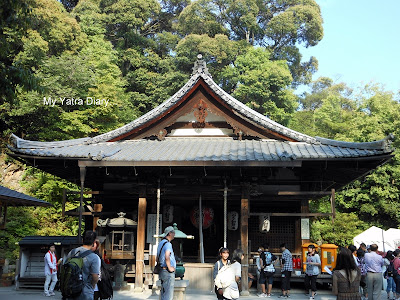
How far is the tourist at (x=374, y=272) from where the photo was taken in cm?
1115

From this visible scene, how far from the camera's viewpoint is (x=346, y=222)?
106 feet

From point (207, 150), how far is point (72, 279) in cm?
968

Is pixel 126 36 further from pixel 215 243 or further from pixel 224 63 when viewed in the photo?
pixel 215 243

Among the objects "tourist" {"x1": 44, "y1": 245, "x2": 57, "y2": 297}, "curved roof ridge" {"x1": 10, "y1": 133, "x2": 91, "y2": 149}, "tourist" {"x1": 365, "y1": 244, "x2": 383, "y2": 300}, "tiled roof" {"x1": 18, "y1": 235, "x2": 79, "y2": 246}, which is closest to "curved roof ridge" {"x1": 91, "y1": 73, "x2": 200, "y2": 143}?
"curved roof ridge" {"x1": 10, "y1": 133, "x2": 91, "y2": 149}

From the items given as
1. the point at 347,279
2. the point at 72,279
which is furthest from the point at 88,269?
the point at 347,279

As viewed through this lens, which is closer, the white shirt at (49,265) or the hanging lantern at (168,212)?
the white shirt at (49,265)

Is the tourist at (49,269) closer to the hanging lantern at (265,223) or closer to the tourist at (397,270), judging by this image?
the hanging lantern at (265,223)

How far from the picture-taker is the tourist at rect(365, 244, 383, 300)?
11.1 metres

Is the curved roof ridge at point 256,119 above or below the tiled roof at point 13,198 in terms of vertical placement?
above

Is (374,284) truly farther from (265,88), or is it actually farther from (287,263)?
(265,88)

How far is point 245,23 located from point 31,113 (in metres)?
28.3

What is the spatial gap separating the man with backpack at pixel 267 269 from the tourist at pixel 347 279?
7.11 meters

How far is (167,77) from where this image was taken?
4456 cm

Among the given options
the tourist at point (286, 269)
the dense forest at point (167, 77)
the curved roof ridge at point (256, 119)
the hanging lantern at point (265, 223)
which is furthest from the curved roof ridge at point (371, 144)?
the dense forest at point (167, 77)
